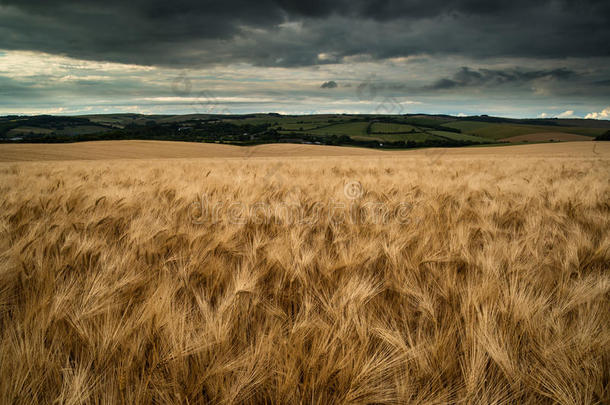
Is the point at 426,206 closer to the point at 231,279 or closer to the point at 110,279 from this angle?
the point at 231,279

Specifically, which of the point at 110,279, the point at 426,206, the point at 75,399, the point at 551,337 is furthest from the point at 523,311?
the point at 426,206

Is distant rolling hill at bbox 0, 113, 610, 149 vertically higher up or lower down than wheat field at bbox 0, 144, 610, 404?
higher up

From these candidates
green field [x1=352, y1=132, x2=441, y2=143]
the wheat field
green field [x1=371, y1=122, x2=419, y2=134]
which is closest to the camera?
the wheat field

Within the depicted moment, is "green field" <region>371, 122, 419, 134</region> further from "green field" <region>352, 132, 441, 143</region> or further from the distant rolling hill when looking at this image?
"green field" <region>352, 132, 441, 143</region>

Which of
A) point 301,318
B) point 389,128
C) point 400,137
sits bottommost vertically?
point 301,318

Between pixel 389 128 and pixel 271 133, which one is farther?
pixel 389 128

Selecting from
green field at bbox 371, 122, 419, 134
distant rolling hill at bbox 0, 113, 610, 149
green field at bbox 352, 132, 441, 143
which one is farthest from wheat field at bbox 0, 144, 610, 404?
green field at bbox 371, 122, 419, 134

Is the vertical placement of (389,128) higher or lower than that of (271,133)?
higher

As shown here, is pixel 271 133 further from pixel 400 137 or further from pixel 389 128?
pixel 389 128

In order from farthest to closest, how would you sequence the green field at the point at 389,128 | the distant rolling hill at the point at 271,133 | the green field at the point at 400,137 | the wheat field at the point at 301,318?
the green field at the point at 389,128 < the green field at the point at 400,137 < the distant rolling hill at the point at 271,133 < the wheat field at the point at 301,318

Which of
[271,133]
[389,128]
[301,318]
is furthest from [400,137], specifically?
[301,318]

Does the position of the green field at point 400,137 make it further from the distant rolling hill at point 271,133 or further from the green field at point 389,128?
the green field at point 389,128

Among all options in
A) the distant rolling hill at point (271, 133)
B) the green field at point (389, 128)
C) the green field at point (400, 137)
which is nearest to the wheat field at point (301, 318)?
the distant rolling hill at point (271, 133)

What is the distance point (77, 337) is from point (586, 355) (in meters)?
1.74
